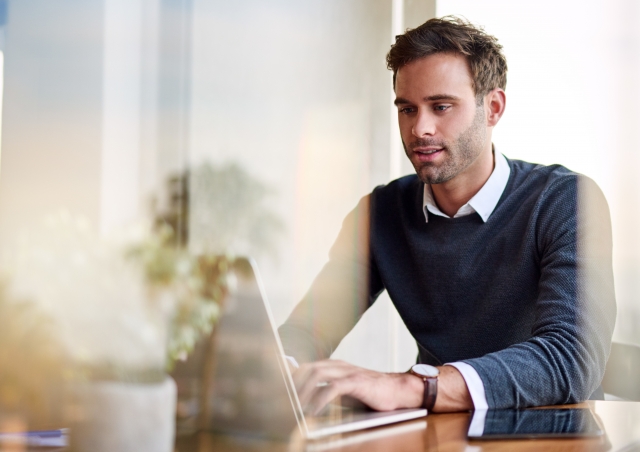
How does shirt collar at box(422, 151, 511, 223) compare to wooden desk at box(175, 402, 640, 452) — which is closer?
wooden desk at box(175, 402, 640, 452)

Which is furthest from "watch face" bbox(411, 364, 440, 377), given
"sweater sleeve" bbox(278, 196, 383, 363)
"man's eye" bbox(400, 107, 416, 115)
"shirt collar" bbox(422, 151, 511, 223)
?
"man's eye" bbox(400, 107, 416, 115)

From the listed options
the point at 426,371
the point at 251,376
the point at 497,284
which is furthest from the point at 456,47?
the point at 251,376

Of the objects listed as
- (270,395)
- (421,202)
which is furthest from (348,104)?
(270,395)

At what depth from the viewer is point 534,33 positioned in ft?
7.45

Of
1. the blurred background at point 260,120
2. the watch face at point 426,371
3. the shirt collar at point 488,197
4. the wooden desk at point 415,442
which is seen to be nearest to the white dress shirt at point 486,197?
the shirt collar at point 488,197

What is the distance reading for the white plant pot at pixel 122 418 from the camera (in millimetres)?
477

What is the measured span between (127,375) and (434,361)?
916 millimetres

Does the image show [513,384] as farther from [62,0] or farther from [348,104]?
[348,104]

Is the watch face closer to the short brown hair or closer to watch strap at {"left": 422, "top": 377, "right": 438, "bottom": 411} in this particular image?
watch strap at {"left": 422, "top": 377, "right": 438, "bottom": 411}

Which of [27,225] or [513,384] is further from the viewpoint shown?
[27,225]

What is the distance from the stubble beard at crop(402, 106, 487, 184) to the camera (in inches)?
51.9

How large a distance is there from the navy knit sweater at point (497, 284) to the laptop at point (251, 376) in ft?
1.02

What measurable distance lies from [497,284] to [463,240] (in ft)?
0.40

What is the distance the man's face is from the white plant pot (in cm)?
94
